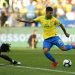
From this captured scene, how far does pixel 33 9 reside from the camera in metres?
26.4

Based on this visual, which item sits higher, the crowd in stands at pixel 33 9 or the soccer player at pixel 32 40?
the crowd in stands at pixel 33 9

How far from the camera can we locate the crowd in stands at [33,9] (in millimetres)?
26125

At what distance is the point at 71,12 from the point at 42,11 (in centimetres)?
193

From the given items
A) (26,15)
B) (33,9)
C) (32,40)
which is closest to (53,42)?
(32,40)

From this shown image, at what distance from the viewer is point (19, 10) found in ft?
86.7

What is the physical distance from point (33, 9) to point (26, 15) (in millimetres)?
629

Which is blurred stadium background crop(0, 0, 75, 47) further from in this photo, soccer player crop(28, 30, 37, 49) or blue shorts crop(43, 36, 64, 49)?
blue shorts crop(43, 36, 64, 49)

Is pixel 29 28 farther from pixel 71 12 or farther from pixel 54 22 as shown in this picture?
pixel 54 22

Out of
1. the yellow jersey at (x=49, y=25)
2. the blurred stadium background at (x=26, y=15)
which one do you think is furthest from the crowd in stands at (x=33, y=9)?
the yellow jersey at (x=49, y=25)

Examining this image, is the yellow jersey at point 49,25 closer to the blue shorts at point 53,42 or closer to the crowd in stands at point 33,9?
the blue shorts at point 53,42

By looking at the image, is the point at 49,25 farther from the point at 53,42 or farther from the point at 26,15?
the point at 26,15

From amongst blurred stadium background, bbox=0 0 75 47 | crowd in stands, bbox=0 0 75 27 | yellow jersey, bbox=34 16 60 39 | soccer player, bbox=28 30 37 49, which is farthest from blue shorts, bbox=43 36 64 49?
crowd in stands, bbox=0 0 75 27

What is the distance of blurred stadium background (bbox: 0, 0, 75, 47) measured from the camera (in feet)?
83.0

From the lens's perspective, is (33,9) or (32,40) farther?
(33,9)
